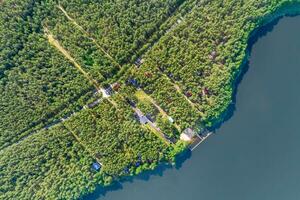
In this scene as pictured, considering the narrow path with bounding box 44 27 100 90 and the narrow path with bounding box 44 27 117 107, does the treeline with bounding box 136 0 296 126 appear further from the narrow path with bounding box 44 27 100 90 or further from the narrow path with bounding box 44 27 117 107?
the narrow path with bounding box 44 27 100 90

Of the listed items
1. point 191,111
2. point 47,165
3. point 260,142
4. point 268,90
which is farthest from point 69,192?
point 268,90

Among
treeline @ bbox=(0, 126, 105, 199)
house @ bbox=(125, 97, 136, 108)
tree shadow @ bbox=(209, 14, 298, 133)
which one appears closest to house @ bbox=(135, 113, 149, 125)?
house @ bbox=(125, 97, 136, 108)

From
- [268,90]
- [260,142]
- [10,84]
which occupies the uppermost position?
[268,90]

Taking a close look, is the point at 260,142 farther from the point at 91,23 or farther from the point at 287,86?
the point at 91,23

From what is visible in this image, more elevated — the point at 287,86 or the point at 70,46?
the point at 287,86

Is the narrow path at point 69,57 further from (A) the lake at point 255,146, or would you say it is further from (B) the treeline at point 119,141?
(A) the lake at point 255,146
